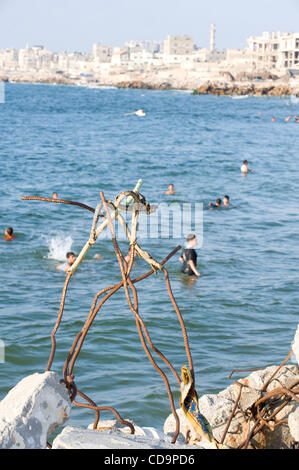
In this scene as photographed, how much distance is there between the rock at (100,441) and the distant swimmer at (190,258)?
11.3 metres

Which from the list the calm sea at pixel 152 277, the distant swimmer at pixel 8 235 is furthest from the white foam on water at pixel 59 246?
the distant swimmer at pixel 8 235

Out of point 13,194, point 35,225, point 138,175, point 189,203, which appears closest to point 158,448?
point 35,225

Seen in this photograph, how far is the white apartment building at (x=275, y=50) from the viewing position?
150 meters

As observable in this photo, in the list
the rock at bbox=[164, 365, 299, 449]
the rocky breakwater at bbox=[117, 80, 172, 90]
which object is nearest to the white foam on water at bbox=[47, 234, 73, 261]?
the rock at bbox=[164, 365, 299, 449]

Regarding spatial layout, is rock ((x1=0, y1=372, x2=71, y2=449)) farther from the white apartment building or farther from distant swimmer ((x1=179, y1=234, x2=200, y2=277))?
the white apartment building

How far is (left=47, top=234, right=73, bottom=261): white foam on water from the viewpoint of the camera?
16.6m

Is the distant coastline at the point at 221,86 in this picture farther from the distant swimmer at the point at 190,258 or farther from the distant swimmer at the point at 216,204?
the distant swimmer at the point at 190,258

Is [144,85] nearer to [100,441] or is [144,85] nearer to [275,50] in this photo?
[275,50]

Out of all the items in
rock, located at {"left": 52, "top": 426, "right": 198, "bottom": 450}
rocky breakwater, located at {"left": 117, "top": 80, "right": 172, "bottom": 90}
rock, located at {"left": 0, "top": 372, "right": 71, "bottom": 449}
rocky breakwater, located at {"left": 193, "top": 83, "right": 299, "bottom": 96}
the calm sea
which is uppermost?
rocky breakwater, located at {"left": 117, "top": 80, "right": 172, "bottom": 90}

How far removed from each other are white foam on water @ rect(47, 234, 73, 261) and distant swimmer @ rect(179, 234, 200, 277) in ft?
10.7

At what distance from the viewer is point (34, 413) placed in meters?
3.12
